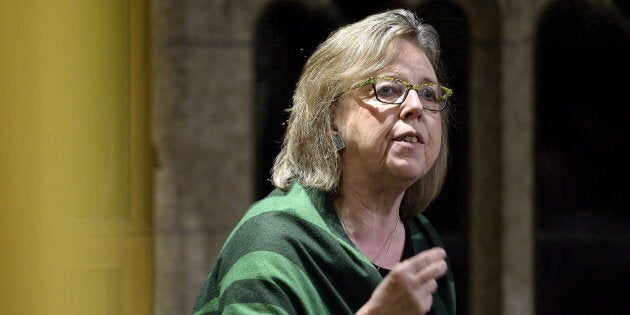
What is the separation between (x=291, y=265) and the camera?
Result: 298 centimetres

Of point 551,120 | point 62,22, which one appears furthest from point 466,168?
point 62,22

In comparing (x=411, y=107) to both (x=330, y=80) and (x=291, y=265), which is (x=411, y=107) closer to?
(x=330, y=80)

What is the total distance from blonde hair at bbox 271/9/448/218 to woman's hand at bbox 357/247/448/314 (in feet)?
1.40

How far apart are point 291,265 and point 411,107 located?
493mm

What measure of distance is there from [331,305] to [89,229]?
2020 millimetres

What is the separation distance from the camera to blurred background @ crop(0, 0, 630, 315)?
16.5ft

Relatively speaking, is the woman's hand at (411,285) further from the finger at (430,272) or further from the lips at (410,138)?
the lips at (410,138)

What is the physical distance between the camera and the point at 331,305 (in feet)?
9.92

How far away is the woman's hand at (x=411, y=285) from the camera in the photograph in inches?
108

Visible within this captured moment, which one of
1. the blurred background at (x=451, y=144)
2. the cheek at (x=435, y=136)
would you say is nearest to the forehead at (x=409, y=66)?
the cheek at (x=435, y=136)

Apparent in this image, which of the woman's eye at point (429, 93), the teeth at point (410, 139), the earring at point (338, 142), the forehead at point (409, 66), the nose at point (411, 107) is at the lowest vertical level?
the earring at point (338, 142)

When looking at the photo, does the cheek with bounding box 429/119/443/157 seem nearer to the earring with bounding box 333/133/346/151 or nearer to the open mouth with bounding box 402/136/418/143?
the open mouth with bounding box 402/136/418/143

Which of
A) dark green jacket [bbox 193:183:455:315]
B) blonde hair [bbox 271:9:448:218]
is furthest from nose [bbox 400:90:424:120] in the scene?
dark green jacket [bbox 193:183:455:315]

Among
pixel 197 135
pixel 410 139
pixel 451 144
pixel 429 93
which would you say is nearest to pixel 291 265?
pixel 410 139
